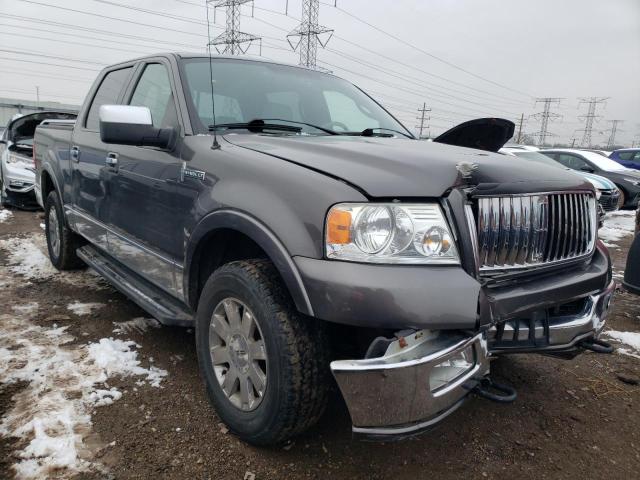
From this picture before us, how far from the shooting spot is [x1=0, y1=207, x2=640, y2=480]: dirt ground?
2064mm

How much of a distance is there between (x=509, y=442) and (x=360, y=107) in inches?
90.3

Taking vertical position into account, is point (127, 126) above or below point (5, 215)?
above

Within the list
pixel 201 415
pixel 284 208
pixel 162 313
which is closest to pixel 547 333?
pixel 284 208

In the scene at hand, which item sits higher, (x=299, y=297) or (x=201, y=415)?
(x=299, y=297)

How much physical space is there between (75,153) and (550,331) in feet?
12.4

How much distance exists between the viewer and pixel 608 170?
11.7 meters

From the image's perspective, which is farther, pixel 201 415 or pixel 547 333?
pixel 201 415

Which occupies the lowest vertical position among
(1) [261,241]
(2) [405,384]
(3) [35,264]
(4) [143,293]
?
(3) [35,264]

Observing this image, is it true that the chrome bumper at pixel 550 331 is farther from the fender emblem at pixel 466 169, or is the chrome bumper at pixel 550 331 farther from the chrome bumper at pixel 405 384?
the fender emblem at pixel 466 169

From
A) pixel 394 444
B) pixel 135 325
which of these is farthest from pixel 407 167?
pixel 135 325

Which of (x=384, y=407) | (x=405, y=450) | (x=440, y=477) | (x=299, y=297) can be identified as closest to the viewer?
(x=384, y=407)

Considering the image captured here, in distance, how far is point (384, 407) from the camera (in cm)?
164

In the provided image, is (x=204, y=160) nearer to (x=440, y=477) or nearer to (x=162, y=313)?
(x=162, y=313)

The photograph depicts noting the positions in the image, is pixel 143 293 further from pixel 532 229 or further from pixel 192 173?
pixel 532 229
